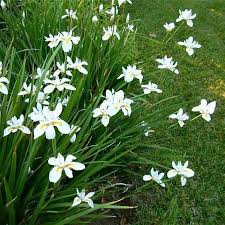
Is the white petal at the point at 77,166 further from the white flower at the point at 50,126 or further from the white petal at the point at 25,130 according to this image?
the white petal at the point at 25,130

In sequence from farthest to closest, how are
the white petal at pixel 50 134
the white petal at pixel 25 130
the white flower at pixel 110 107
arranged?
the white flower at pixel 110 107, the white petal at pixel 25 130, the white petal at pixel 50 134

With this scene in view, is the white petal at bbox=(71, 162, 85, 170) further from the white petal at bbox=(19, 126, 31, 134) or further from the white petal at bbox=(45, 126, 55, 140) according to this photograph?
the white petal at bbox=(19, 126, 31, 134)

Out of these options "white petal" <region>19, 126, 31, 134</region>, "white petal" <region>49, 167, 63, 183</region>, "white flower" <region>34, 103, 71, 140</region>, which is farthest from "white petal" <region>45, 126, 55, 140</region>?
"white petal" <region>19, 126, 31, 134</region>

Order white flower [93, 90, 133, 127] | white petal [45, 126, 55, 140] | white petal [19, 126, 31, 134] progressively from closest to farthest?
1. white petal [45, 126, 55, 140]
2. white petal [19, 126, 31, 134]
3. white flower [93, 90, 133, 127]

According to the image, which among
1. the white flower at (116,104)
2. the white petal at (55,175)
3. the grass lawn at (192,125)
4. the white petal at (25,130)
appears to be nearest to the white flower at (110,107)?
the white flower at (116,104)

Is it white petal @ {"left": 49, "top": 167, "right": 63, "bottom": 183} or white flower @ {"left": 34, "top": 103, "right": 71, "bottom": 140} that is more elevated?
white flower @ {"left": 34, "top": 103, "right": 71, "bottom": 140}

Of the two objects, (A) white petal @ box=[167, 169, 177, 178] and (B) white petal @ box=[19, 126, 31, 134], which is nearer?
(B) white petal @ box=[19, 126, 31, 134]

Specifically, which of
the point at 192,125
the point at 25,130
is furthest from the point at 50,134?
the point at 192,125

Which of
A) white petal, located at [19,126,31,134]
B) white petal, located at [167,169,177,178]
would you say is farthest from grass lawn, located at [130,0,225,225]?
white petal, located at [19,126,31,134]

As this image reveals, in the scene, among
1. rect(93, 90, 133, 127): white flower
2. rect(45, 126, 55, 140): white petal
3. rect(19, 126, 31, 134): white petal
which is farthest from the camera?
rect(93, 90, 133, 127): white flower
